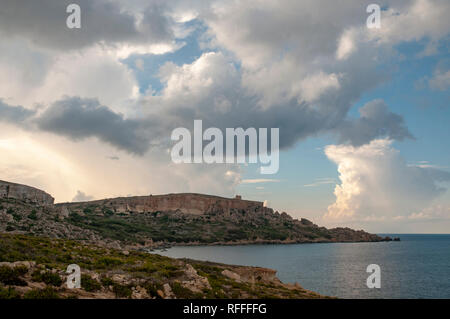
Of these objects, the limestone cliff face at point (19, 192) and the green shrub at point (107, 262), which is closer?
the green shrub at point (107, 262)

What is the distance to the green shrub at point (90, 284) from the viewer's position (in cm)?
1636

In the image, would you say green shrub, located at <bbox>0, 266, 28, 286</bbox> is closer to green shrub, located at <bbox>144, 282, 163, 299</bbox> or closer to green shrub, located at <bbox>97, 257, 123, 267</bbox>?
green shrub, located at <bbox>144, 282, 163, 299</bbox>

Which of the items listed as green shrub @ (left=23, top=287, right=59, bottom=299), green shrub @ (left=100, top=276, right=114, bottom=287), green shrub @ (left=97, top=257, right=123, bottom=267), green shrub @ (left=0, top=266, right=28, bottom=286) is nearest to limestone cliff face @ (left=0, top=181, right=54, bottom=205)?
A: green shrub @ (left=97, top=257, right=123, bottom=267)

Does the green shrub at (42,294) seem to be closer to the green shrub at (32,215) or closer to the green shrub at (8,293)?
the green shrub at (8,293)

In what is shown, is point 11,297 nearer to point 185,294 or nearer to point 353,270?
point 185,294

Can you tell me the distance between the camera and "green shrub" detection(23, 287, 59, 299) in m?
13.1

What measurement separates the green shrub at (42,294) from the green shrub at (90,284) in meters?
2.17

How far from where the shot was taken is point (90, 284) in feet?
54.7

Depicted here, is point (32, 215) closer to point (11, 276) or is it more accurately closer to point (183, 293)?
point (11, 276)

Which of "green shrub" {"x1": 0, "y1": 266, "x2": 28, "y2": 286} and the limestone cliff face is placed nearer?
"green shrub" {"x1": 0, "y1": 266, "x2": 28, "y2": 286}

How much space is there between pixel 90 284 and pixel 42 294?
336cm

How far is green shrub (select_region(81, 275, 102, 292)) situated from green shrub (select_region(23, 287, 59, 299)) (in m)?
2.17

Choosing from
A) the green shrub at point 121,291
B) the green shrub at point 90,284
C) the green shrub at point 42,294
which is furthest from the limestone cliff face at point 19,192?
the green shrub at point 42,294

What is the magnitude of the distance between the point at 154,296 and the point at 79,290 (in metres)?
4.18
